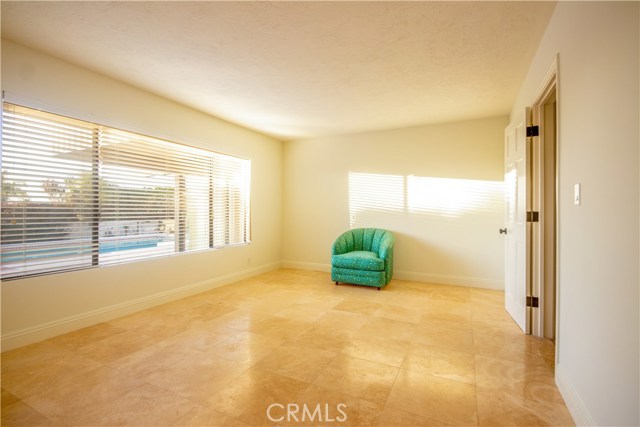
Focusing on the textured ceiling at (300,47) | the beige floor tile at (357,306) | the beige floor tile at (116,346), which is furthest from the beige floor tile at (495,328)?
the beige floor tile at (116,346)

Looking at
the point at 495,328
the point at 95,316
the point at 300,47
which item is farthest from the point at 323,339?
the point at 300,47

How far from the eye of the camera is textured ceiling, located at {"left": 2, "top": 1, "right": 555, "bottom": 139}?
2107 mm

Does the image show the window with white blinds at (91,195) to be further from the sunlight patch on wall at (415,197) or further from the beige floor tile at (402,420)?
the beige floor tile at (402,420)

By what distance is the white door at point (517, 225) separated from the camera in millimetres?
2865

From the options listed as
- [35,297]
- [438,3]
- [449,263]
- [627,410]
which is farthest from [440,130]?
[35,297]

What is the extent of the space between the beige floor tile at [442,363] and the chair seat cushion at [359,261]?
1.83 m

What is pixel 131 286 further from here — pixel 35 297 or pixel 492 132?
pixel 492 132

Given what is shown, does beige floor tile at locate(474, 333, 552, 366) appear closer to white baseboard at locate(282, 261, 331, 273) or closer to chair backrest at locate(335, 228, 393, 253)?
chair backrest at locate(335, 228, 393, 253)

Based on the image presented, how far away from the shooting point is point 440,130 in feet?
15.8

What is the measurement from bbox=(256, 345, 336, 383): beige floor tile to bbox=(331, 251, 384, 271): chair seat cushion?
202 cm

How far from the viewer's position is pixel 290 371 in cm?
221

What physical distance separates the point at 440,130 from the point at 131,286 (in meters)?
4.70

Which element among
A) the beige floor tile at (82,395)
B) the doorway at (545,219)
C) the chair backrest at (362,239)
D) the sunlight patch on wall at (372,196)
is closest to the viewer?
the beige floor tile at (82,395)

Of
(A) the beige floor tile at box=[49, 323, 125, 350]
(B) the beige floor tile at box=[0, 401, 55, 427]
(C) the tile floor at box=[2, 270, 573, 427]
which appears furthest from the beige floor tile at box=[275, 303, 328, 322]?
(B) the beige floor tile at box=[0, 401, 55, 427]
